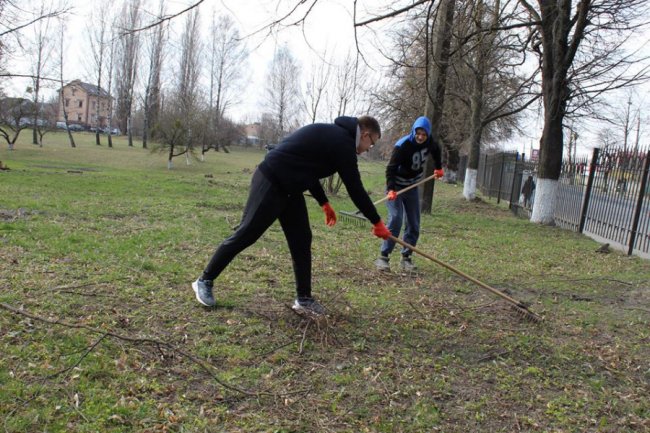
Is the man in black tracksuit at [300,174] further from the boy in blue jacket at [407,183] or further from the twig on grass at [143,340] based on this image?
the boy in blue jacket at [407,183]

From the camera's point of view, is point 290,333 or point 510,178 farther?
point 510,178

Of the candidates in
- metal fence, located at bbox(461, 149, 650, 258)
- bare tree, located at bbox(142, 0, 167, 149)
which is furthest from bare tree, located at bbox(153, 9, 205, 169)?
metal fence, located at bbox(461, 149, 650, 258)

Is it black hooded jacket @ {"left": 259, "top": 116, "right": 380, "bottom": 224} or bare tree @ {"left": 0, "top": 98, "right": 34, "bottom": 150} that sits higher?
bare tree @ {"left": 0, "top": 98, "right": 34, "bottom": 150}

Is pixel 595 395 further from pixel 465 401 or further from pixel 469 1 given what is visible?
pixel 469 1

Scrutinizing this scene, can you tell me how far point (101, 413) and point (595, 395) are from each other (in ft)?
10.1

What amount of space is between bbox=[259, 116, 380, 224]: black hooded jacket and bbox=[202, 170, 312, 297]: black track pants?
103 millimetres

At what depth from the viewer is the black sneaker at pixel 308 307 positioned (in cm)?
410

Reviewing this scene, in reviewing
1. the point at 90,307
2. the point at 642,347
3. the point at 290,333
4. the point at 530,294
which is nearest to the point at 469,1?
the point at 530,294

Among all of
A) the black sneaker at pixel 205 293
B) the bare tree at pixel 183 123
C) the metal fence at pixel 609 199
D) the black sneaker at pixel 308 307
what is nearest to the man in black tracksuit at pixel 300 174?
the black sneaker at pixel 205 293

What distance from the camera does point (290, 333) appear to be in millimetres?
3779

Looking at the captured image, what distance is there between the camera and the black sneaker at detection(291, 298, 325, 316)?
4.10m

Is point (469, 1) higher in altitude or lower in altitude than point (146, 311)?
higher

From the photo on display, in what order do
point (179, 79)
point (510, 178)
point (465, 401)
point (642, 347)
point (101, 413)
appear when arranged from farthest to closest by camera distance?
point (179, 79) < point (510, 178) < point (642, 347) < point (465, 401) < point (101, 413)

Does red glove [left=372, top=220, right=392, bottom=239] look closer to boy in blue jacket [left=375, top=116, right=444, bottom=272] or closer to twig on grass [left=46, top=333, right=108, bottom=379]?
boy in blue jacket [left=375, top=116, right=444, bottom=272]
